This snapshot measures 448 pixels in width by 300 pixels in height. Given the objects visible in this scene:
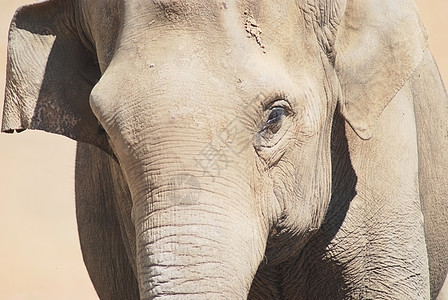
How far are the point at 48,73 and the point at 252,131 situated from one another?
2.95 ft

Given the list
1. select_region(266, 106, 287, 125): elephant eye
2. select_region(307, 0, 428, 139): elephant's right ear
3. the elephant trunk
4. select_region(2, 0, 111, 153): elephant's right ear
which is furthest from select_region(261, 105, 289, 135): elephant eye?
select_region(2, 0, 111, 153): elephant's right ear

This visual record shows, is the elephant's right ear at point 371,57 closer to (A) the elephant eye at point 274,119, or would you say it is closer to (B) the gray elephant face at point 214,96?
(B) the gray elephant face at point 214,96

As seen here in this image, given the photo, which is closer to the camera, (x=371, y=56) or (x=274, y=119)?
(x=274, y=119)

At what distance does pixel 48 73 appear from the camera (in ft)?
13.3

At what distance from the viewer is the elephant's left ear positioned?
3.76m

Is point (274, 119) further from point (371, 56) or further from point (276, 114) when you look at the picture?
point (371, 56)

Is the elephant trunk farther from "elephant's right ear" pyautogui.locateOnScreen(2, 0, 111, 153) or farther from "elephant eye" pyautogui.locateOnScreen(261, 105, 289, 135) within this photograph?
"elephant's right ear" pyautogui.locateOnScreen(2, 0, 111, 153)

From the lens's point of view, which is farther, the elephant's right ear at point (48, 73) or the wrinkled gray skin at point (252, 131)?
the elephant's right ear at point (48, 73)

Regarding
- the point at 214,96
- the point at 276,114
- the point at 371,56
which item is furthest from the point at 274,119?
the point at 371,56

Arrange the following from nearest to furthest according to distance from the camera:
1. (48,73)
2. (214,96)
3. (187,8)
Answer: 1. (214,96)
2. (187,8)
3. (48,73)

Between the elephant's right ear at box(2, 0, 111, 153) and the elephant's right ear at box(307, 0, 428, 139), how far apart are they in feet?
2.43

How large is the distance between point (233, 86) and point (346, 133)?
748 mm

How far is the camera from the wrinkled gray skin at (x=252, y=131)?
3221 mm

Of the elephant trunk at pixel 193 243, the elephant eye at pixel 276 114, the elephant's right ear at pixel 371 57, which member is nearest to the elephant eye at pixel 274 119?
the elephant eye at pixel 276 114
